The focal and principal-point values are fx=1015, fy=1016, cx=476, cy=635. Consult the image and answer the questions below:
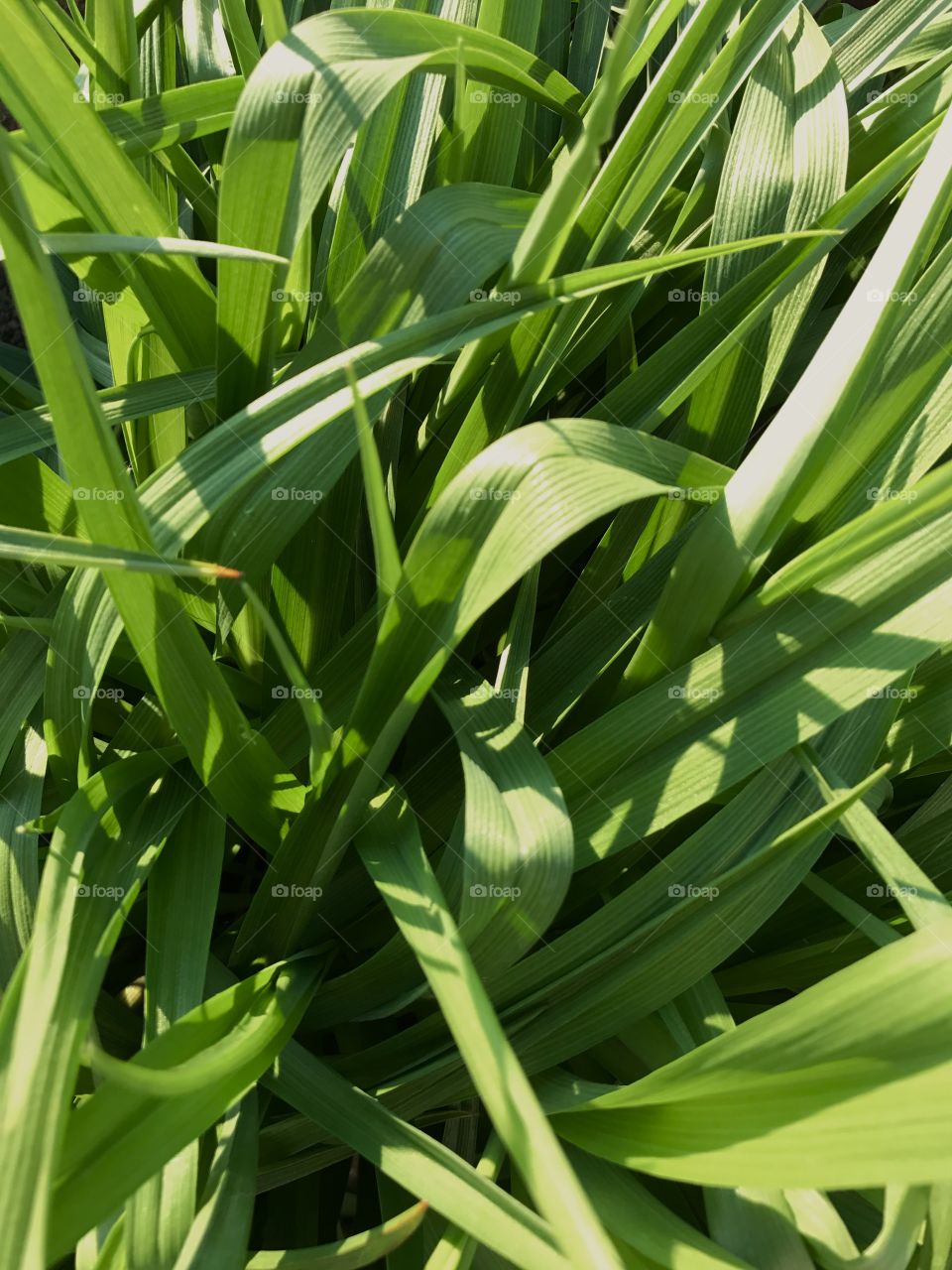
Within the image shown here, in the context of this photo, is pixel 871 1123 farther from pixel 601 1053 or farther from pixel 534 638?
pixel 534 638

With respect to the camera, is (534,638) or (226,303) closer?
(226,303)

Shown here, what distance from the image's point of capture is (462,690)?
0.45 meters

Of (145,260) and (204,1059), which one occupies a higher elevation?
(145,260)

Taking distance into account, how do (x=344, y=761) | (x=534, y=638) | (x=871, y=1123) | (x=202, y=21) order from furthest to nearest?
(x=202, y=21) → (x=534, y=638) → (x=344, y=761) → (x=871, y=1123)

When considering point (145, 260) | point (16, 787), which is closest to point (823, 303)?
point (145, 260)

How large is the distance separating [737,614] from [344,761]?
0.17 metres

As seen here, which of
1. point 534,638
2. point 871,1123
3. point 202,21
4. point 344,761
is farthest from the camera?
point 202,21

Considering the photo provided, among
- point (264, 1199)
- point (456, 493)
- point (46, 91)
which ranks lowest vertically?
point (264, 1199)

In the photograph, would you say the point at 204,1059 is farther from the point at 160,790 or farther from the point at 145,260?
the point at 145,260

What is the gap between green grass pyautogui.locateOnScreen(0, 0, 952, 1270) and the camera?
330mm

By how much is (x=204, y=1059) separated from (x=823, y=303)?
55 cm

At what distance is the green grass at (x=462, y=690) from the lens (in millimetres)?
330

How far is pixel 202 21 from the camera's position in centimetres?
70

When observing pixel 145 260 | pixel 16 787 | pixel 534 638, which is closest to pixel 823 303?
pixel 534 638
